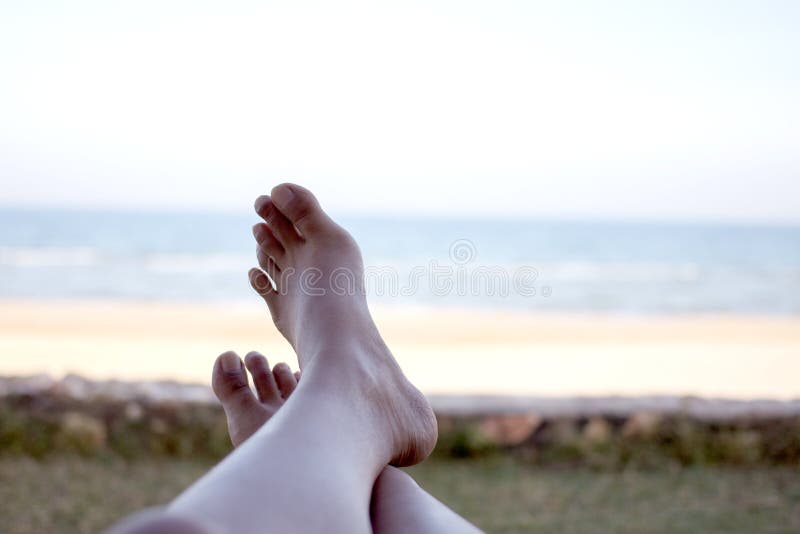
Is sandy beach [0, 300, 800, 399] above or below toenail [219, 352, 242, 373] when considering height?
below

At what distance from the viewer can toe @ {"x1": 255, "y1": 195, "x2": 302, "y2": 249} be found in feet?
4.74

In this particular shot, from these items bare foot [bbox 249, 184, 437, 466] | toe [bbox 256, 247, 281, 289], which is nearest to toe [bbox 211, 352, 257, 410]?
Answer: bare foot [bbox 249, 184, 437, 466]

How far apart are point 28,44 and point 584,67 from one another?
9.91ft

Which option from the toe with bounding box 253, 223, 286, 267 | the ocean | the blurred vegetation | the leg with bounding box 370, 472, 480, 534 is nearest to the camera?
the leg with bounding box 370, 472, 480, 534

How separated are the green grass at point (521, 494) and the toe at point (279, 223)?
824mm

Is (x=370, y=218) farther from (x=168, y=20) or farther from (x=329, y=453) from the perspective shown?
(x=329, y=453)

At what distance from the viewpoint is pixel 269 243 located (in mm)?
1499

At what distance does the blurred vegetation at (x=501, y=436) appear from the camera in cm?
216

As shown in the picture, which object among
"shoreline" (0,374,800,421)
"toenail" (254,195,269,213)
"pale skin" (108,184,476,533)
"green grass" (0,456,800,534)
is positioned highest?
"toenail" (254,195,269,213)

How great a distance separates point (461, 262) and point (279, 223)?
576cm

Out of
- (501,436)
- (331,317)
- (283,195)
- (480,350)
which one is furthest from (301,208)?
(480,350)

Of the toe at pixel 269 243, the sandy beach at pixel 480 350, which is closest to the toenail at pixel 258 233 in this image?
the toe at pixel 269 243

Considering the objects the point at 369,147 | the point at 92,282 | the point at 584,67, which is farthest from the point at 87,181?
the point at 584,67

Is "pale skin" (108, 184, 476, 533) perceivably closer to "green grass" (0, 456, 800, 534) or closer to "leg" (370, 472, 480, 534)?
"leg" (370, 472, 480, 534)
